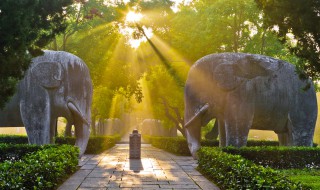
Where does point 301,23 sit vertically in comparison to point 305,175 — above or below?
above

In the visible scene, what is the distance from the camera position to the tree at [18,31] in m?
7.53

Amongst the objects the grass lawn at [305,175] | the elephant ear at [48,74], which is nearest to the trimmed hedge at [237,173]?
the grass lawn at [305,175]

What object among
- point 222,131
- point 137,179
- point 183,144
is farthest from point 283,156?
point 183,144

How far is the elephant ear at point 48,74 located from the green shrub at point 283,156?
241 inches

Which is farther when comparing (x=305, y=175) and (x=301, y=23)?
(x=305, y=175)

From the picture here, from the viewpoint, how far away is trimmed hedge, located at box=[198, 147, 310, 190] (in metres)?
6.06

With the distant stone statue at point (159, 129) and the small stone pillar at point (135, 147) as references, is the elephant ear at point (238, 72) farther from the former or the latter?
the distant stone statue at point (159, 129)

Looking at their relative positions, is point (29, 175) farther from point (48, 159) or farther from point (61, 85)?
point (61, 85)

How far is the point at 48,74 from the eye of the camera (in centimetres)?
1266

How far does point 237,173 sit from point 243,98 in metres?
5.18

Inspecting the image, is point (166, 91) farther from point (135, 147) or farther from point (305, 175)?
point (305, 175)

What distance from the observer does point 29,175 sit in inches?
273

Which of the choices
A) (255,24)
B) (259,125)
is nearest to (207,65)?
(259,125)

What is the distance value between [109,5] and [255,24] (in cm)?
878
